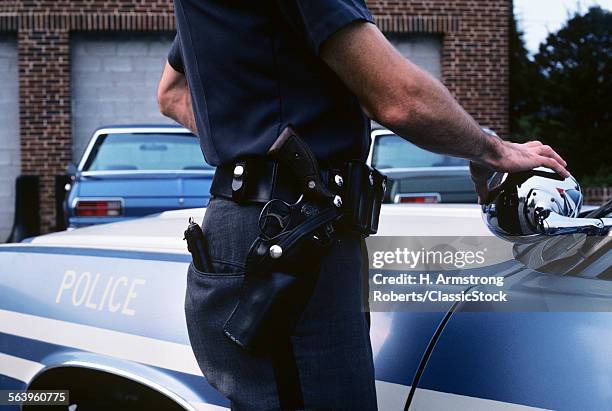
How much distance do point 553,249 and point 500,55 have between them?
1216 cm

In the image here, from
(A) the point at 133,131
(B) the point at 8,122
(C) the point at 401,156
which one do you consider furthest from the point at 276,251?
(B) the point at 8,122

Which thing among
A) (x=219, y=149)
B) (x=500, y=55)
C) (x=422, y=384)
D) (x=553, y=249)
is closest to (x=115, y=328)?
(x=219, y=149)

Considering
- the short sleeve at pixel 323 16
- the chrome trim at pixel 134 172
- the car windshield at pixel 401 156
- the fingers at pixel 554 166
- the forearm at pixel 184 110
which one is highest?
the short sleeve at pixel 323 16

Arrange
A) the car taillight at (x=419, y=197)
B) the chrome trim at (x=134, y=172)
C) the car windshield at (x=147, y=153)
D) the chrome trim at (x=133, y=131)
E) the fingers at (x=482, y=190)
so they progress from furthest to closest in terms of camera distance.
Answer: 1. the chrome trim at (x=133, y=131)
2. the car windshield at (x=147, y=153)
3. the chrome trim at (x=134, y=172)
4. the car taillight at (x=419, y=197)
5. the fingers at (x=482, y=190)

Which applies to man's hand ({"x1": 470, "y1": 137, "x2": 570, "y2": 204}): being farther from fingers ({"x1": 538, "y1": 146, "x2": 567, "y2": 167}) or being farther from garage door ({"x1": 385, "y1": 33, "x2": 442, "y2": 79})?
garage door ({"x1": 385, "y1": 33, "x2": 442, "y2": 79})

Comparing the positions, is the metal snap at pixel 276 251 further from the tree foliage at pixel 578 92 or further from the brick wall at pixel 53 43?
the tree foliage at pixel 578 92

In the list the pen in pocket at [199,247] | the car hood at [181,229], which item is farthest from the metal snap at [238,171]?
the car hood at [181,229]

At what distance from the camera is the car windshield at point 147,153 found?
814 cm

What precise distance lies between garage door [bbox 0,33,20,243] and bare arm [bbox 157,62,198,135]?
38.0 ft

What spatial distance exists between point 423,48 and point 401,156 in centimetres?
536

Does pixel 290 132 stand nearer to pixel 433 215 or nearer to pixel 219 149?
pixel 219 149

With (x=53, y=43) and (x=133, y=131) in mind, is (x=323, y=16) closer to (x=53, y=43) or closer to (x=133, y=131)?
(x=133, y=131)

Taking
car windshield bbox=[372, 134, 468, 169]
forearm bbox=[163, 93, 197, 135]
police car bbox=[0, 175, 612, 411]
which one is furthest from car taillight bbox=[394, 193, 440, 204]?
forearm bbox=[163, 93, 197, 135]

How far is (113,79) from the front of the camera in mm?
13008
